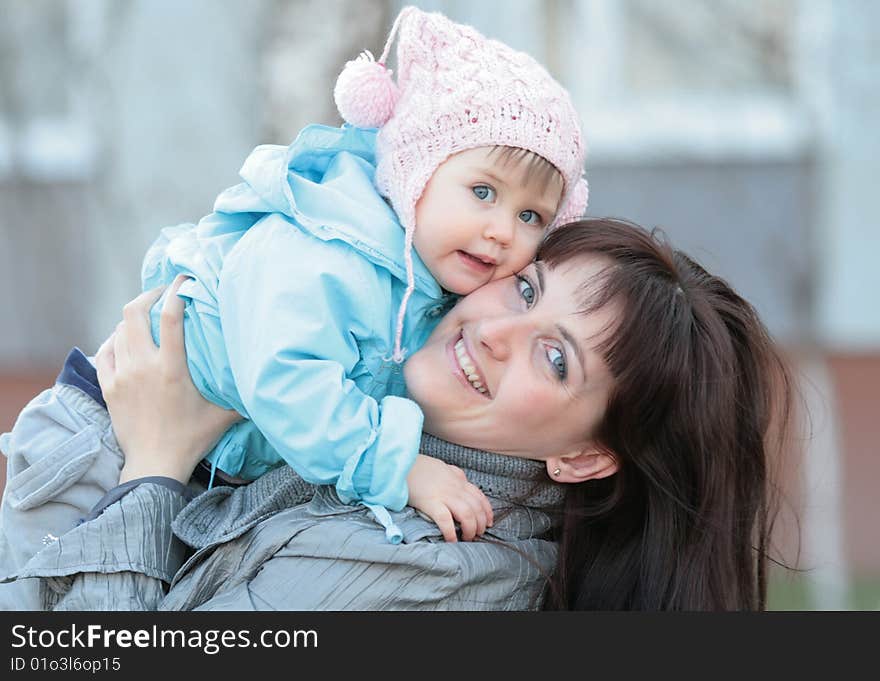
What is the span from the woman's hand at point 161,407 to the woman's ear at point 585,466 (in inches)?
26.2

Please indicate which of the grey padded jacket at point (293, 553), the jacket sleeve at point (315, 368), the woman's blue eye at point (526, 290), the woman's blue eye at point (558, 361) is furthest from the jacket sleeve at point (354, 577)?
the woman's blue eye at point (526, 290)

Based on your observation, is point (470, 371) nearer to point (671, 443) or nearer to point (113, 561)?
point (671, 443)

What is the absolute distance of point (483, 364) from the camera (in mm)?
2436

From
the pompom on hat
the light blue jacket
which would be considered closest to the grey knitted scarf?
the light blue jacket

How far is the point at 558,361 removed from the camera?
245 centimetres

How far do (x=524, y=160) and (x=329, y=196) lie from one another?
15.0 inches

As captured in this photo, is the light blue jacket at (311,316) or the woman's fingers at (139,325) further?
the woman's fingers at (139,325)

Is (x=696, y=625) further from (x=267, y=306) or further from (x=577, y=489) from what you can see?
(x=267, y=306)

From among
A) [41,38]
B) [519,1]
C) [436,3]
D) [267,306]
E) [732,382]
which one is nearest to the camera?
[267,306]

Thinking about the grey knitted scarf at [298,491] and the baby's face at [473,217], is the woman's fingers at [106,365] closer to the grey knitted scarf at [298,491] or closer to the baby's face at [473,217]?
the grey knitted scarf at [298,491]

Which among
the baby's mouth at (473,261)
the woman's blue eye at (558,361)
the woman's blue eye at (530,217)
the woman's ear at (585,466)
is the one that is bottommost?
the woman's ear at (585,466)

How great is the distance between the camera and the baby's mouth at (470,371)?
96.0 inches

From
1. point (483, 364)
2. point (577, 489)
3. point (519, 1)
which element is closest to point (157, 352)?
point (483, 364)

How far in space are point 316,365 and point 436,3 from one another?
11.8 ft
